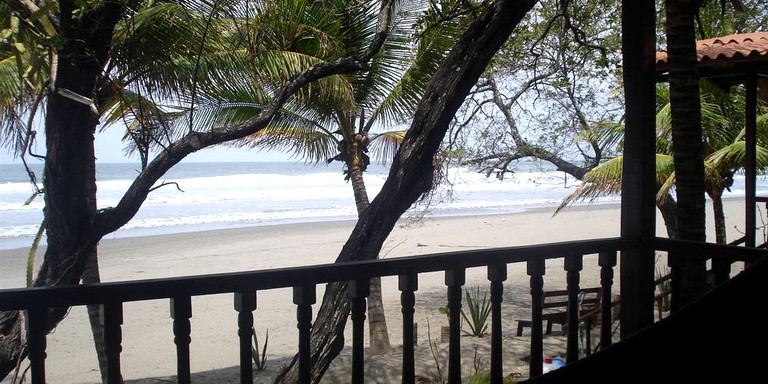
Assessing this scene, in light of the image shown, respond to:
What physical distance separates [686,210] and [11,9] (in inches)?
130

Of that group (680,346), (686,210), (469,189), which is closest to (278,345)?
(686,210)

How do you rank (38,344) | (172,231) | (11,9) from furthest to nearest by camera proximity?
(172,231) → (11,9) → (38,344)

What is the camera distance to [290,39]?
6594 mm

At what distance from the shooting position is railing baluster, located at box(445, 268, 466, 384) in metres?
2.46

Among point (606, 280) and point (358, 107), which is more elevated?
point (358, 107)

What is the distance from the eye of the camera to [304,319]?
2242 mm

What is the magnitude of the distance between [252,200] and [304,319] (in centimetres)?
2699

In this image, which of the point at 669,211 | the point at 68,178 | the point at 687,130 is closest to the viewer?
the point at 687,130

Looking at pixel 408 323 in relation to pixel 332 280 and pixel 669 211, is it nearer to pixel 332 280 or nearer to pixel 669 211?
pixel 332 280

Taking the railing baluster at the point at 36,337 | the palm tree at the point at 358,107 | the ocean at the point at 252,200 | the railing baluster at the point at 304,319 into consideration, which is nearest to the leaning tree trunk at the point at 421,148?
the railing baluster at the point at 304,319

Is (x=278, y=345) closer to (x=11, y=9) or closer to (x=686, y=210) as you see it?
(x=686, y=210)

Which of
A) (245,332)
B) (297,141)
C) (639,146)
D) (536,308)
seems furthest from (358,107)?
(245,332)

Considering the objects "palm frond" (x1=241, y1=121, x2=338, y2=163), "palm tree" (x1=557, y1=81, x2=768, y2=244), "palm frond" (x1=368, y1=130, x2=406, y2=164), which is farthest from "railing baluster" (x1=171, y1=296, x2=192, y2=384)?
"palm frond" (x1=368, y1=130, x2=406, y2=164)

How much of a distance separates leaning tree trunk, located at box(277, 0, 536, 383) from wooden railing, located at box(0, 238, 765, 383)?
1.13 m
